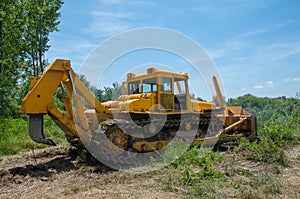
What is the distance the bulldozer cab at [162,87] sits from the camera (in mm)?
8914

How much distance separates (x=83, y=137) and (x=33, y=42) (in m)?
18.5

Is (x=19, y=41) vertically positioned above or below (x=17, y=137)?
above

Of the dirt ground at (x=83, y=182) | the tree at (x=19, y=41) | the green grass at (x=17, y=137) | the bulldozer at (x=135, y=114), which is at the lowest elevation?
the dirt ground at (x=83, y=182)

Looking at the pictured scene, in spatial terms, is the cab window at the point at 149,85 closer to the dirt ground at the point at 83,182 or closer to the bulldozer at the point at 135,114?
the bulldozer at the point at 135,114

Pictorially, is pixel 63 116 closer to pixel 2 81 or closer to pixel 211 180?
pixel 211 180

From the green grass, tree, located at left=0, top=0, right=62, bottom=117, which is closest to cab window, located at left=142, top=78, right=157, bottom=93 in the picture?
the green grass

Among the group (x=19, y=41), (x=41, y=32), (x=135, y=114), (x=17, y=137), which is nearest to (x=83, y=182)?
(x=135, y=114)

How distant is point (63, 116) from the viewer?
735 centimetres

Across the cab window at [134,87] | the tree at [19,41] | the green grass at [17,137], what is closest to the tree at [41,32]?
the tree at [19,41]

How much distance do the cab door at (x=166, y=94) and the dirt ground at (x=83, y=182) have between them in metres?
3.00

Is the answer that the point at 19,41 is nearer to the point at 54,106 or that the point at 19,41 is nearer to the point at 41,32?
the point at 41,32

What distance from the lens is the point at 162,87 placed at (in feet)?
29.5

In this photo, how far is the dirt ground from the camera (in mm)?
4996

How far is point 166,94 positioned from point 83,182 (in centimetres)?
426
